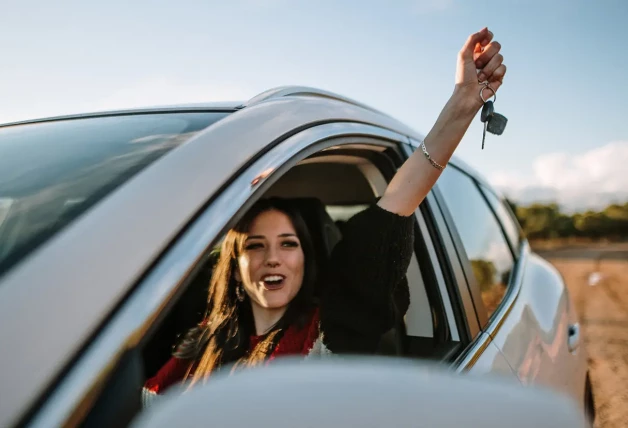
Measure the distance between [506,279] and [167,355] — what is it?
1.62 meters

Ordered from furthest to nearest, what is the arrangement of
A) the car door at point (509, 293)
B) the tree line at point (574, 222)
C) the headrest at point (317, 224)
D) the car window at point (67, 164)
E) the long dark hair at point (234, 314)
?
the tree line at point (574, 222)
the headrest at point (317, 224)
the car door at point (509, 293)
the long dark hair at point (234, 314)
the car window at point (67, 164)

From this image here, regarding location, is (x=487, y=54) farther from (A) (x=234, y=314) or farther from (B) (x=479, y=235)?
(A) (x=234, y=314)

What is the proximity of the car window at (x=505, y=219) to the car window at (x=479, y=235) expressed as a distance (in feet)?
0.50

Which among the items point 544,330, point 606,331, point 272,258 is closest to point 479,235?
point 544,330

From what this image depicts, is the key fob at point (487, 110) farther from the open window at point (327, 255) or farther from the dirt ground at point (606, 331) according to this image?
the dirt ground at point (606, 331)

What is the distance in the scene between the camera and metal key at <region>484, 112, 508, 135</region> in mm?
1862

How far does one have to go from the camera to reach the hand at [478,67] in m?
1.84

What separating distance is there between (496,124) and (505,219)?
163 cm

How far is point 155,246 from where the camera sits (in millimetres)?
912

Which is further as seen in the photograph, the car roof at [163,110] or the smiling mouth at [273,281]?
the smiling mouth at [273,281]

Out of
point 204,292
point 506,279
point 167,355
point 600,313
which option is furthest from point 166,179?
point 600,313

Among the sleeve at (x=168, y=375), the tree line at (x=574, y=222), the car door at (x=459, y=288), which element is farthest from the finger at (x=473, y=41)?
the tree line at (x=574, y=222)

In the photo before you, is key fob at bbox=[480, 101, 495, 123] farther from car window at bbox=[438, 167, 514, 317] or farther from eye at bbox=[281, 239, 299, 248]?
eye at bbox=[281, 239, 299, 248]

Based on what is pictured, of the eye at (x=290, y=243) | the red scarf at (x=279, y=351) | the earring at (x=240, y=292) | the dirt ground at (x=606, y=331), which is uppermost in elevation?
the eye at (x=290, y=243)
